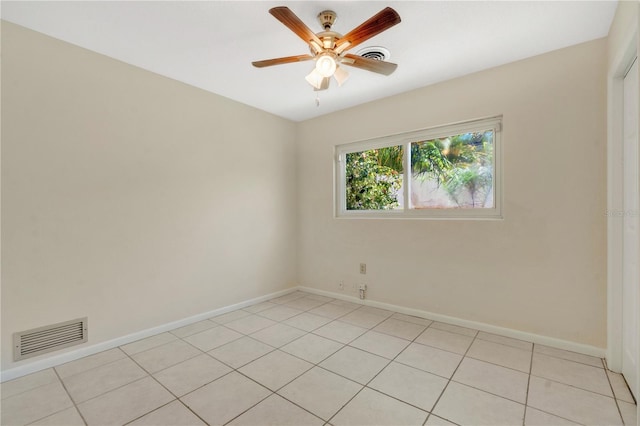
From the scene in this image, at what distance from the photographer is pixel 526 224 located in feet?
7.86

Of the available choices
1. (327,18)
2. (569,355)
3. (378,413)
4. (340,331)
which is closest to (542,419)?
(378,413)

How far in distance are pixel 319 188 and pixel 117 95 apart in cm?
236

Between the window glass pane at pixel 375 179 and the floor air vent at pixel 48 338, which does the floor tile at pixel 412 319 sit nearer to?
the window glass pane at pixel 375 179

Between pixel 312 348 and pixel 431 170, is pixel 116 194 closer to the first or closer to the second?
pixel 312 348

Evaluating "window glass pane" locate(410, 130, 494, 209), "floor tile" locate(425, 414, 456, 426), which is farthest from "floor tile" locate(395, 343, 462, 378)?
"window glass pane" locate(410, 130, 494, 209)

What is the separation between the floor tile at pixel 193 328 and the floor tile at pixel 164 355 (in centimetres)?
20

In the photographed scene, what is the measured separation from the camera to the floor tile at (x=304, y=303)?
3359 millimetres

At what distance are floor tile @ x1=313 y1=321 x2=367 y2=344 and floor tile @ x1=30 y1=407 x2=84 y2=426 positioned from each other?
5.56ft

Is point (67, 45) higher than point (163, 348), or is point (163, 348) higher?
point (67, 45)

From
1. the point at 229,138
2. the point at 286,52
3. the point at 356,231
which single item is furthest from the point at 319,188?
the point at 286,52

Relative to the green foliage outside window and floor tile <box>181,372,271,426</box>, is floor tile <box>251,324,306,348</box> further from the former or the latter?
the green foliage outside window

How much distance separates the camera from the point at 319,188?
12.7 ft

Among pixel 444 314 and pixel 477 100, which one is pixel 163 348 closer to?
pixel 444 314

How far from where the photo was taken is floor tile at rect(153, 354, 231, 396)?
183 cm
